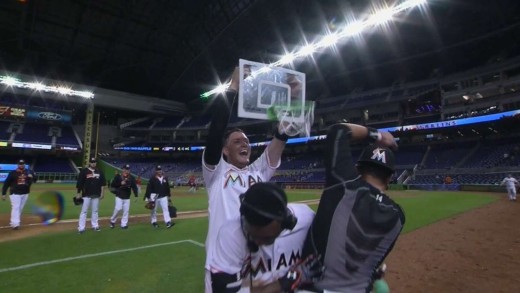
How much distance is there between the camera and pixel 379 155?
205cm

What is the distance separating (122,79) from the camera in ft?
167

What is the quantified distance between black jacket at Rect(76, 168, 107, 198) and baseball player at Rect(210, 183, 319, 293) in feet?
34.8

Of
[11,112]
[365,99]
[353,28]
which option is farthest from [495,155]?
[11,112]

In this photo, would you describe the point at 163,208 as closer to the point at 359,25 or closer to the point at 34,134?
the point at 359,25

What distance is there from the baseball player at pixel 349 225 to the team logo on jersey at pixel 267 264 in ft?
0.29

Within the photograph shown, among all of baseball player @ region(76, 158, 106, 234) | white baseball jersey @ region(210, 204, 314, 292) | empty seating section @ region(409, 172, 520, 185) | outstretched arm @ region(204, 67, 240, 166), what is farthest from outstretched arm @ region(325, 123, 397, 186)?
empty seating section @ region(409, 172, 520, 185)

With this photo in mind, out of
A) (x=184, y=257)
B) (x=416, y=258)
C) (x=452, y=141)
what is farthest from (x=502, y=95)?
(x=184, y=257)

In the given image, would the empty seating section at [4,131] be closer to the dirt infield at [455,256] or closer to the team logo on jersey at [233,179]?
the dirt infield at [455,256]

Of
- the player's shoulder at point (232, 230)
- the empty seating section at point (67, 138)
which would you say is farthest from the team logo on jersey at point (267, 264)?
the empty seating section at point (67, 138)

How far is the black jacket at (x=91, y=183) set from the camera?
10836mm

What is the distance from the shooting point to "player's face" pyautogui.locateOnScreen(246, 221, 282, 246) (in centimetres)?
162

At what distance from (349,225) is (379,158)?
0.50 metres

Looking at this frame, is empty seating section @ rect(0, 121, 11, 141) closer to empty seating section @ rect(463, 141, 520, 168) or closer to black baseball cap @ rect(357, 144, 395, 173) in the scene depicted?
black baseball cap @ rect(357, 144, 395, 173)

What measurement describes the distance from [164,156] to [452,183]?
5352cm
